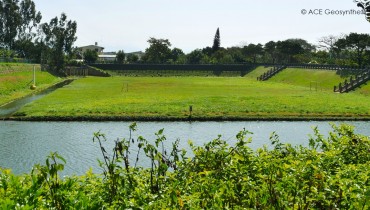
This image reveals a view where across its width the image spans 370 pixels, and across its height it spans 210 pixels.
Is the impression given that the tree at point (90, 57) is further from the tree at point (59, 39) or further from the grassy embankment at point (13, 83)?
the grassy embankment at point (13, 83)

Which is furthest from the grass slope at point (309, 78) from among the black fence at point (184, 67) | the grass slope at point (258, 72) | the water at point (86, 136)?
the water at point (86, 136)

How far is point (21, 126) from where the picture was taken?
4522 centimetres

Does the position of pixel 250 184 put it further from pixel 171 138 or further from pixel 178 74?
pixel 178 74

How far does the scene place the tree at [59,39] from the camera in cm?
15438

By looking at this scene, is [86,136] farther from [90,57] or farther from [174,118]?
[90,57]

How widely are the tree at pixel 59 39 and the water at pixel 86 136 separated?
11078 centimetres

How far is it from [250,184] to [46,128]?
3897 centimetres

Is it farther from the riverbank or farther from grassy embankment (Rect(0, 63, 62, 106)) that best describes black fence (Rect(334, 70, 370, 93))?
grassy embankment (Rect(0, 63, 62, 106))

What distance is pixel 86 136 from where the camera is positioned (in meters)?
39.5

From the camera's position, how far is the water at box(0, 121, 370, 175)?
29906 mm

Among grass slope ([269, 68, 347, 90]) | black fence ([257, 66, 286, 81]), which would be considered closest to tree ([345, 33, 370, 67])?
grass slope ([269, 68, 347, 90])

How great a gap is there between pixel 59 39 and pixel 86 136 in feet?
424

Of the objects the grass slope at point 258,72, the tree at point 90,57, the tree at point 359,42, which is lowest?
the grass slope at point 258,72

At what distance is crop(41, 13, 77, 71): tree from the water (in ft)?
363
